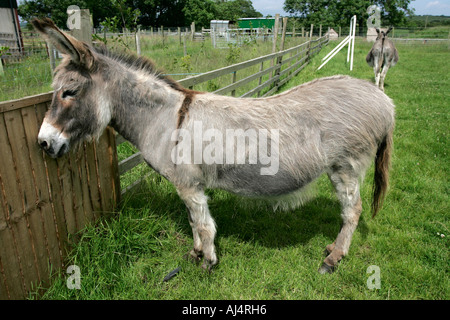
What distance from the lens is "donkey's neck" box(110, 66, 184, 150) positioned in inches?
94.9

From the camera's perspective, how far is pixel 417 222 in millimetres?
3422

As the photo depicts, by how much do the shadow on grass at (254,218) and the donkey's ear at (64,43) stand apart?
1.53 meters

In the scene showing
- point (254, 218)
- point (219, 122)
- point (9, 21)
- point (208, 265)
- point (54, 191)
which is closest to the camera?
point (54, 191)

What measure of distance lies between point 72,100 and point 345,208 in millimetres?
2676

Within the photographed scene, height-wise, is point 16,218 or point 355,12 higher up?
point 355,12

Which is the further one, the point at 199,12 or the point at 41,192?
the point at 199,12

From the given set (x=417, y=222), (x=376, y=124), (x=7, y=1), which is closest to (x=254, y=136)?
(x=376, y=124)

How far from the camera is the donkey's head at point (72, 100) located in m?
2.08

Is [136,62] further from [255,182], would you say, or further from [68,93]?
[255,182]

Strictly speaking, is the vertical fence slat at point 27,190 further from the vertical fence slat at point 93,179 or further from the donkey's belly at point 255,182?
the donkey's belly at point 255,182

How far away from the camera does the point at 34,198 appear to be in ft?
7.07

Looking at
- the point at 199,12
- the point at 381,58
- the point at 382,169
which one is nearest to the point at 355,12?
the point at 199,12

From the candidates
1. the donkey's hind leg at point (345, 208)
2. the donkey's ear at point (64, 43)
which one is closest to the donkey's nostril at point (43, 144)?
the donkey's ear at point (64, 43)

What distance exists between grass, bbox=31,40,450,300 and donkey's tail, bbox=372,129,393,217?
463 millimetres
